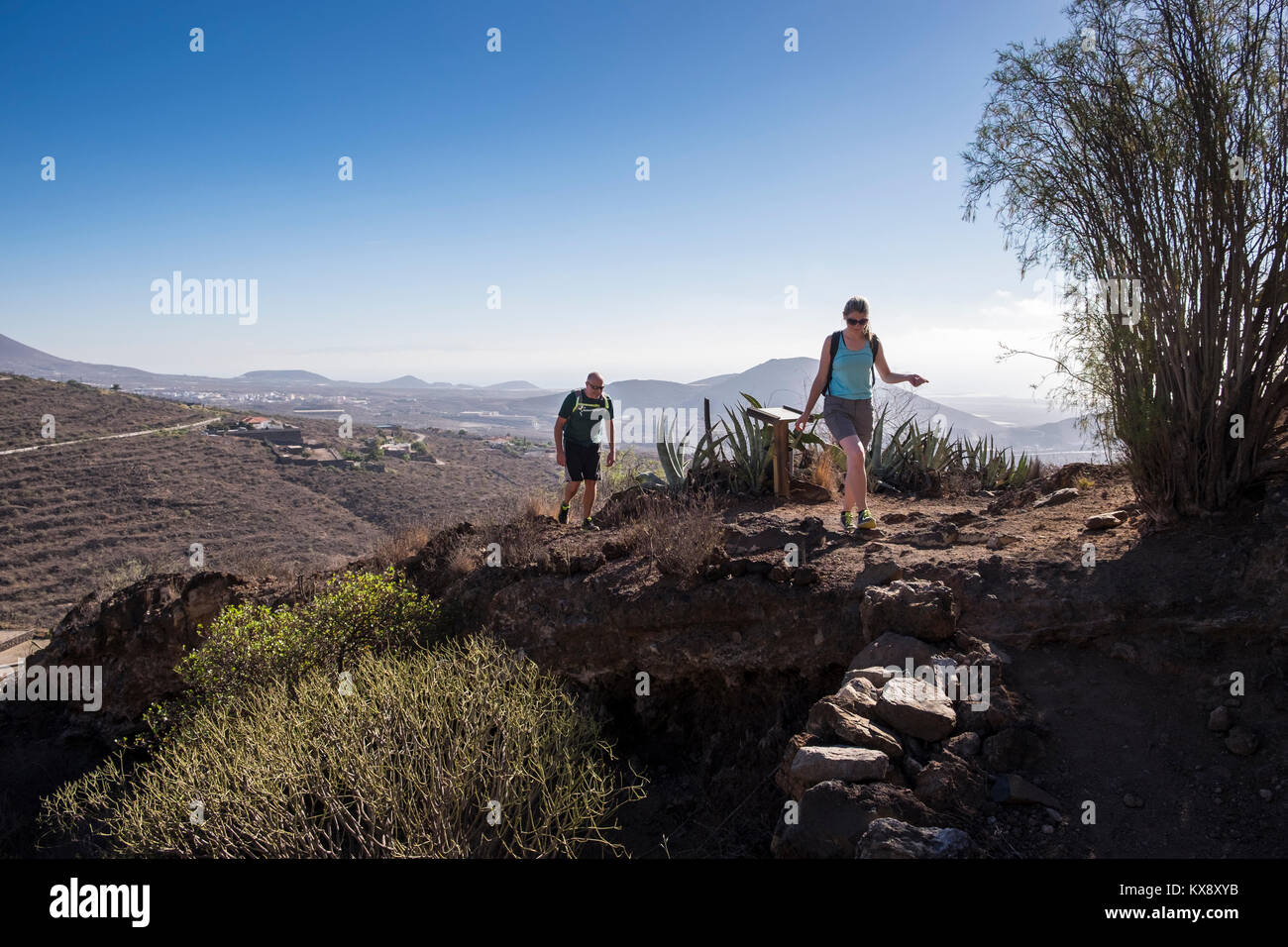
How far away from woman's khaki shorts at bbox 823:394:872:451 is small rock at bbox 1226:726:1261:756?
258cm

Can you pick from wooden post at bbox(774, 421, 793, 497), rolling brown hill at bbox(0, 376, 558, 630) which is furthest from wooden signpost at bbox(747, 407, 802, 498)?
rolling brown hill at bbox(0, 376, 558, 630)

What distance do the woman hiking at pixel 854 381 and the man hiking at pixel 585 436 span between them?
2191 millimetres

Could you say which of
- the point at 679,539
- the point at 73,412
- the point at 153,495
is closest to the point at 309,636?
the point at 679,539

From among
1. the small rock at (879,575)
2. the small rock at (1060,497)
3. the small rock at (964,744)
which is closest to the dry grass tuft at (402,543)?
the small rock at (879,575)

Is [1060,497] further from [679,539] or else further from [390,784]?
[390,784]

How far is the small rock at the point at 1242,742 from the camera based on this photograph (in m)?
2.80

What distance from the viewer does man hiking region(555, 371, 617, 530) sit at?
6.54 m

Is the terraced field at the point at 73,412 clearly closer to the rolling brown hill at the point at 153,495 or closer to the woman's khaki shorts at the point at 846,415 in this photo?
the rolling brown hill at the point at 153,495

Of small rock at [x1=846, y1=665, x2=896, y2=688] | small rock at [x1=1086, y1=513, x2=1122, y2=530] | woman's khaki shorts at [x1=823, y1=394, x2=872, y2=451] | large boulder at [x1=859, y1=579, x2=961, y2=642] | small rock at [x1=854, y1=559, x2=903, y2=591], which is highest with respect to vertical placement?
woman's khaki shorts at [x1=823, y1=394, x2=872, y2=451]

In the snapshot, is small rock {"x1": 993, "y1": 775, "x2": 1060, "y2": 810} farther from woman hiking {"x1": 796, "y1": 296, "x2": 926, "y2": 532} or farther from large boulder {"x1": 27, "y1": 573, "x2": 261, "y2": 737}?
large boulder {"x1": 27, "y1": 573, "x2": 261, "y2": 737}

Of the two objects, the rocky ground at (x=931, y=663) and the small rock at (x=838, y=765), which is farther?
the small rock at (x=838, y=765)

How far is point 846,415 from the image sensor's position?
503cm

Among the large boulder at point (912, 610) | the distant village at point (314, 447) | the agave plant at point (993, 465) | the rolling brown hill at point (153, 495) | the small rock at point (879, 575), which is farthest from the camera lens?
the distant village at point (314, 447)

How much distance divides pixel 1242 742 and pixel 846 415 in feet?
9.22
